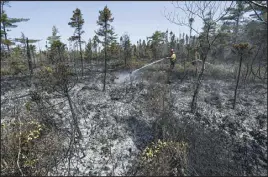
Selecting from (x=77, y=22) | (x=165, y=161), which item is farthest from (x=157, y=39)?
(x=165, y=161)

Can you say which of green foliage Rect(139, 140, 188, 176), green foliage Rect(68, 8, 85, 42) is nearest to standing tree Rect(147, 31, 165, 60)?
green foliage Rect(68, 8, 85, 42)

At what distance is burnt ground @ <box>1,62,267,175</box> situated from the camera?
9.05 meters

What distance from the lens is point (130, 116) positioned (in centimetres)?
1298

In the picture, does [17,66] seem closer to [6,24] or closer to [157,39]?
[6,24]

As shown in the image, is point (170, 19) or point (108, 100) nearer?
point (170, 19)

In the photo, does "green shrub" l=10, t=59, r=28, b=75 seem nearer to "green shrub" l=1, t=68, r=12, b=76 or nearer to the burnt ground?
"green shrub" l=1, t=68, r=12, b=76

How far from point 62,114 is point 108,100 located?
14.1 feet

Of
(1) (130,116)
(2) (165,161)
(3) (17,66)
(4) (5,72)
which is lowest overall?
(2) (165,161)

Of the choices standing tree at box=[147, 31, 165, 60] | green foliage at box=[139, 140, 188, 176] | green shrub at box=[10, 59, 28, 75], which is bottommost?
green foliage at box=[139, 140, 188, 176]

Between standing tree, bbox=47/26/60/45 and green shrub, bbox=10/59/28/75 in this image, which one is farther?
standing tree, bbox=47/26/60/45

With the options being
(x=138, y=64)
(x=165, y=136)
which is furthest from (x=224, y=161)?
(x=138, y=64)

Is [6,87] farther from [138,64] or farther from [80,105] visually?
[138,64]

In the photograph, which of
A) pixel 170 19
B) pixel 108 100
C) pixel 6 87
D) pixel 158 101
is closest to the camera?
pixel 170 19

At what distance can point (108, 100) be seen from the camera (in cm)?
1593
